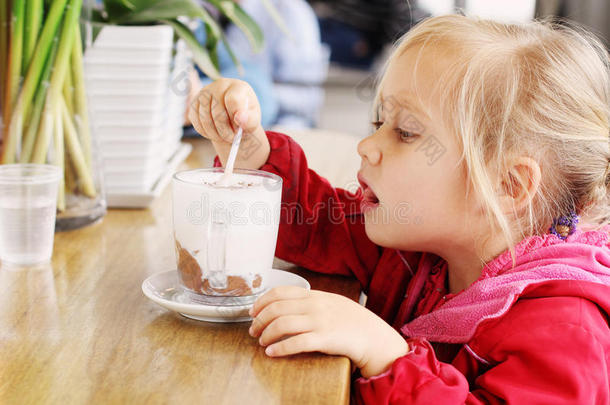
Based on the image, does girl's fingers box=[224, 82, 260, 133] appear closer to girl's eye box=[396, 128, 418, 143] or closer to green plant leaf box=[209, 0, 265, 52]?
girl's eye box=[396, 128, 418, 143]

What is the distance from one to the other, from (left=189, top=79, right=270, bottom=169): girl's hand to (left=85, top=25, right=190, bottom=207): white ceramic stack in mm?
275

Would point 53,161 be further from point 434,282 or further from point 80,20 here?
point 434,282

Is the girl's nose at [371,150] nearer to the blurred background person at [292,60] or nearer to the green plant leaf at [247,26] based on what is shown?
the green plant leaf at [247,26]

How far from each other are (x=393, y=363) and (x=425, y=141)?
0.99ft

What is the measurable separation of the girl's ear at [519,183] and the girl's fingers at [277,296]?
0.31m

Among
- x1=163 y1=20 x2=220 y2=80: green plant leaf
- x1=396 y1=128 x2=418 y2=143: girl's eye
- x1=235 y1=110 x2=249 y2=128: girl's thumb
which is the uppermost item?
x1=163 y1=20 x2=220 y2=80: green plant leaf

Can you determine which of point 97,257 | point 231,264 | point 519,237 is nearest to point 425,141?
point 519,237

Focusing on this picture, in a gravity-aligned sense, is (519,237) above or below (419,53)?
below

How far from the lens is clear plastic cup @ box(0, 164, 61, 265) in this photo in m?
0.87

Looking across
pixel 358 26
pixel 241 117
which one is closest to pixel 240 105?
pixel 241 117

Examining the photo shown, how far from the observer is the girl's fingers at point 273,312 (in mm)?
685

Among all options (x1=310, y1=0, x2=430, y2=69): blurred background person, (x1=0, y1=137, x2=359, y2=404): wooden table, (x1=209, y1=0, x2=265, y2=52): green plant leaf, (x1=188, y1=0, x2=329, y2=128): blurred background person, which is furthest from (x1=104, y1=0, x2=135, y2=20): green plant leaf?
(x1=310, y1=0, x2=430, y2=69): blurred background person

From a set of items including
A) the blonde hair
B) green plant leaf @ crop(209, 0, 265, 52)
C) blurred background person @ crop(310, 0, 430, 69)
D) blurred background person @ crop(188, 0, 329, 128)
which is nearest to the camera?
the blonde hair

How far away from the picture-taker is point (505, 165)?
0.87 metres
